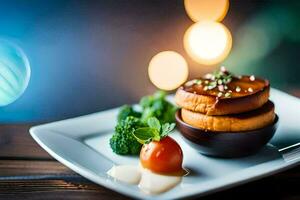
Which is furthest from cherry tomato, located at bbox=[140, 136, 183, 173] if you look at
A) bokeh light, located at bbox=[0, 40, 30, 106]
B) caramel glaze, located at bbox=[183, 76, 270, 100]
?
bokeh light, located at bbox=[0, 40, 30, 106]

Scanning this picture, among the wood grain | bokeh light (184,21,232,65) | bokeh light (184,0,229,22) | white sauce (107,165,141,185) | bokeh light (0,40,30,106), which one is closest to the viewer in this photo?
white sauce (107,165,141,185)

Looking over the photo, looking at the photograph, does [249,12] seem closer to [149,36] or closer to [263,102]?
[149,36]

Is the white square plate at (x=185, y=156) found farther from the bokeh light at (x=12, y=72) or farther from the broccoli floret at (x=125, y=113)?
the bokeh light at (x=12, y=72)

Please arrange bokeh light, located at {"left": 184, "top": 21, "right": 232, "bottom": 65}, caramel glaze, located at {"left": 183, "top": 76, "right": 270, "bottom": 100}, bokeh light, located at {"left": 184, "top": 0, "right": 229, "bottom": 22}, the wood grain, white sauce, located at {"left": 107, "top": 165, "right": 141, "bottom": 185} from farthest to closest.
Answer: bokeh light, located at {"left": 184, "top": 21, "right": 232, "bottom": 65}
bokeh light, located at {"left": 184, "top": 0, "right": 229, "bottom": 22}
the wood grain
caramel glaze, located at {"left": 183, "top": 76, "right": 270, "bottom": 100}
white sauce, located at {"left": 107, "top": 165, "right": 141, "bottom": 185}

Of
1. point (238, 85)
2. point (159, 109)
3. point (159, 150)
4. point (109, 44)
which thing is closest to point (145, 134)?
point (159, 150)

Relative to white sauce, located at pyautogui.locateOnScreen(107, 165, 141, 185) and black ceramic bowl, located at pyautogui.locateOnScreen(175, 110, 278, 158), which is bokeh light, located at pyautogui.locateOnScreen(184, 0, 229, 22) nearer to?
black ceramic bowl, located at pyautogui.locateOnScreen(175, 110, 278, 158)

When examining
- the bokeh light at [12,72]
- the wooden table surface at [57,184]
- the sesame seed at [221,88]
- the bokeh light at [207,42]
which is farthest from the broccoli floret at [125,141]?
the bokeh light at [207,42]

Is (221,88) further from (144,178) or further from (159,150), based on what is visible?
(144,178)
